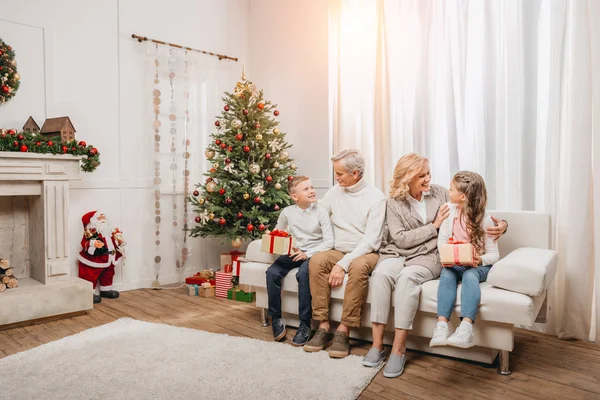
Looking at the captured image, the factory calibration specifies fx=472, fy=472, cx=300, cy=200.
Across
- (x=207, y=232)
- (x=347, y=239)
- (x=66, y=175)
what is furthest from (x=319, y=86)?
(x=66, y=175)

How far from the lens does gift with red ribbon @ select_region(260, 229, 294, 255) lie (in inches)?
110

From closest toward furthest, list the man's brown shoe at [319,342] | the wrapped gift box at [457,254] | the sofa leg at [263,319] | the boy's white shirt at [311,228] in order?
1. the wrapped gift box at [457,254]
2. the man's brown shoe at [319,342]
3. the boy's white shirt at [311,228]
4. the sofa leg at [263,319]

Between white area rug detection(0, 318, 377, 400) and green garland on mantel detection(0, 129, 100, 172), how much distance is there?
1.31m

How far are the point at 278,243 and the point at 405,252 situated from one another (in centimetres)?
74

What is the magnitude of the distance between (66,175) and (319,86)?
2293mm

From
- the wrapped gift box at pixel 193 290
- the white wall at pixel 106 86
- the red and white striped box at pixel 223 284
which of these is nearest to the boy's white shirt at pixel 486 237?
the red and white striped box at pixel 223 284

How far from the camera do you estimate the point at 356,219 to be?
9.60 feet

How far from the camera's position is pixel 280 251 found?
280cm

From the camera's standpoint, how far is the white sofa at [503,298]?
217cm

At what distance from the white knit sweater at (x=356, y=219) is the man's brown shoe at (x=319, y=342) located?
39cm

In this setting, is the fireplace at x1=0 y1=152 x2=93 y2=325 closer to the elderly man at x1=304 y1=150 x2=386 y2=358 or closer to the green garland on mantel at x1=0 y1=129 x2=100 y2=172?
the green garland on mantel at x1=0 y1=129 x2=100 y2=172

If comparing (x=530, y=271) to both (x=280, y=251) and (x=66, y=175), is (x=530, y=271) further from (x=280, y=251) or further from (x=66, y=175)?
(x=66, y=175)

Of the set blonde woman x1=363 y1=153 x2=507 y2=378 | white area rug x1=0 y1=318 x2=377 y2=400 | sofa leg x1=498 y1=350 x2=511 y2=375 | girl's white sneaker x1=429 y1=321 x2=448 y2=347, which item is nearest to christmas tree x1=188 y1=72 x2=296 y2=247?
white area rug x1=0 y1=318 x2=377 y2=400

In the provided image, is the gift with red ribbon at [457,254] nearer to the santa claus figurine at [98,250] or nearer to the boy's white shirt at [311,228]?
the boy's white shirt at [311,228]
